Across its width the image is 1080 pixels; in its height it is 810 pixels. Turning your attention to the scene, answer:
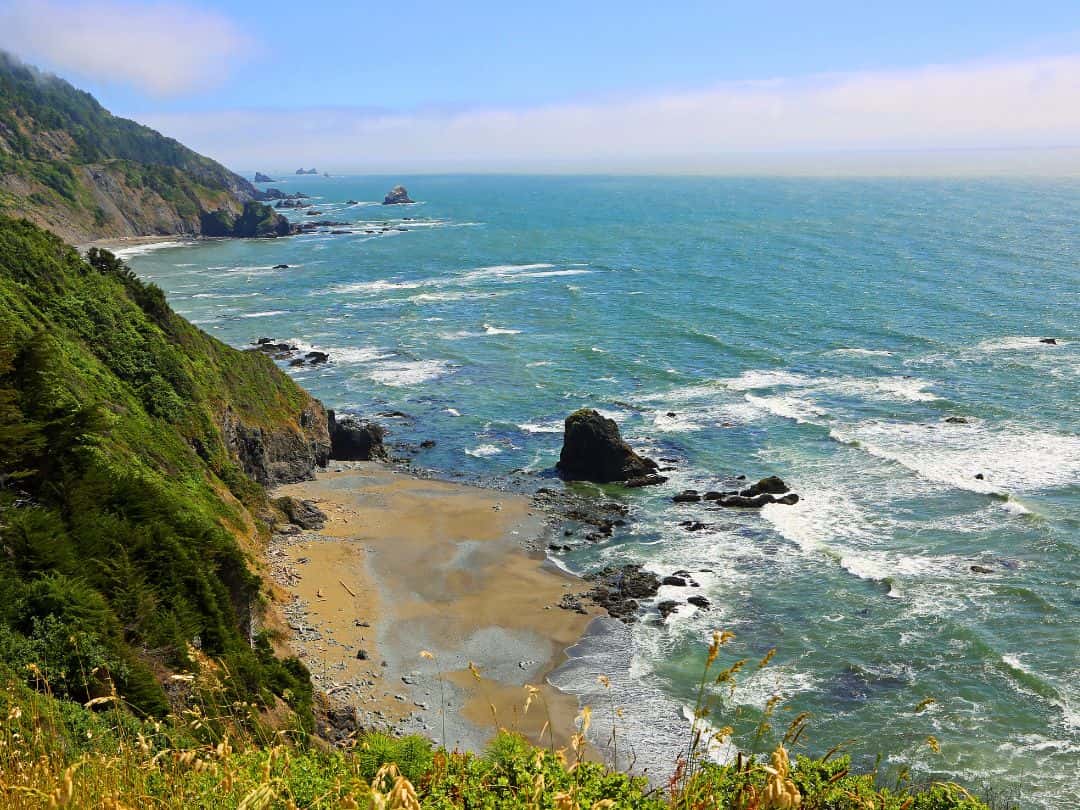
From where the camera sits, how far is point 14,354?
67.5 feet

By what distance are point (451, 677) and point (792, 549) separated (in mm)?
18337

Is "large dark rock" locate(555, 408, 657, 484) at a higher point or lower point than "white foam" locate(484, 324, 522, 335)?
lower

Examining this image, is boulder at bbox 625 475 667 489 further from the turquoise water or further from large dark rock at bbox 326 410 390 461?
large dark rock at bbox 326 410 390 461

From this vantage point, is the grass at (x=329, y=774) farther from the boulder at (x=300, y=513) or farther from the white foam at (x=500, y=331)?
the white foam at (x=500, y=331)

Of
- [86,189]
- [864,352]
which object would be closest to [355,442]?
[864,352]

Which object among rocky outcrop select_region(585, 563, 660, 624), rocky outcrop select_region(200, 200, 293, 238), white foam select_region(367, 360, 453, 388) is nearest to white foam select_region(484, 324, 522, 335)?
white foam select_region(367, 360, 453, 388)

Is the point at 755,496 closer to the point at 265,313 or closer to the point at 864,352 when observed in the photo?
the point at 864,352

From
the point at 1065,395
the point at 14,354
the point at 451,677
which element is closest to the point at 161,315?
the point at 14,354

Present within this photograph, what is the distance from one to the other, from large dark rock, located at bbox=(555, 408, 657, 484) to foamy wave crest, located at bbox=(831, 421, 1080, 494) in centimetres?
1445

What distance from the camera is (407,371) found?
6962cm

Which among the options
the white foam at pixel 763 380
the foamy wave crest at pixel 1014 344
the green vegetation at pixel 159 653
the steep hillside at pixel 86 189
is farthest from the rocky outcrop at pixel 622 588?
the steep hillside at pixel 86 189

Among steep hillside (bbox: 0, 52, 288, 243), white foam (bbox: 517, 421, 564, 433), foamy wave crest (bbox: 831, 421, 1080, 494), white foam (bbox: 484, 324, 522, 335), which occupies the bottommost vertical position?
foamy wave crest (bbox: 831, 421, 1080, 494)

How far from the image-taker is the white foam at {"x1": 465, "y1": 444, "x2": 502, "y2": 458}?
51375 mm

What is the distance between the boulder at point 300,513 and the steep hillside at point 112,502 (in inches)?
93.2
